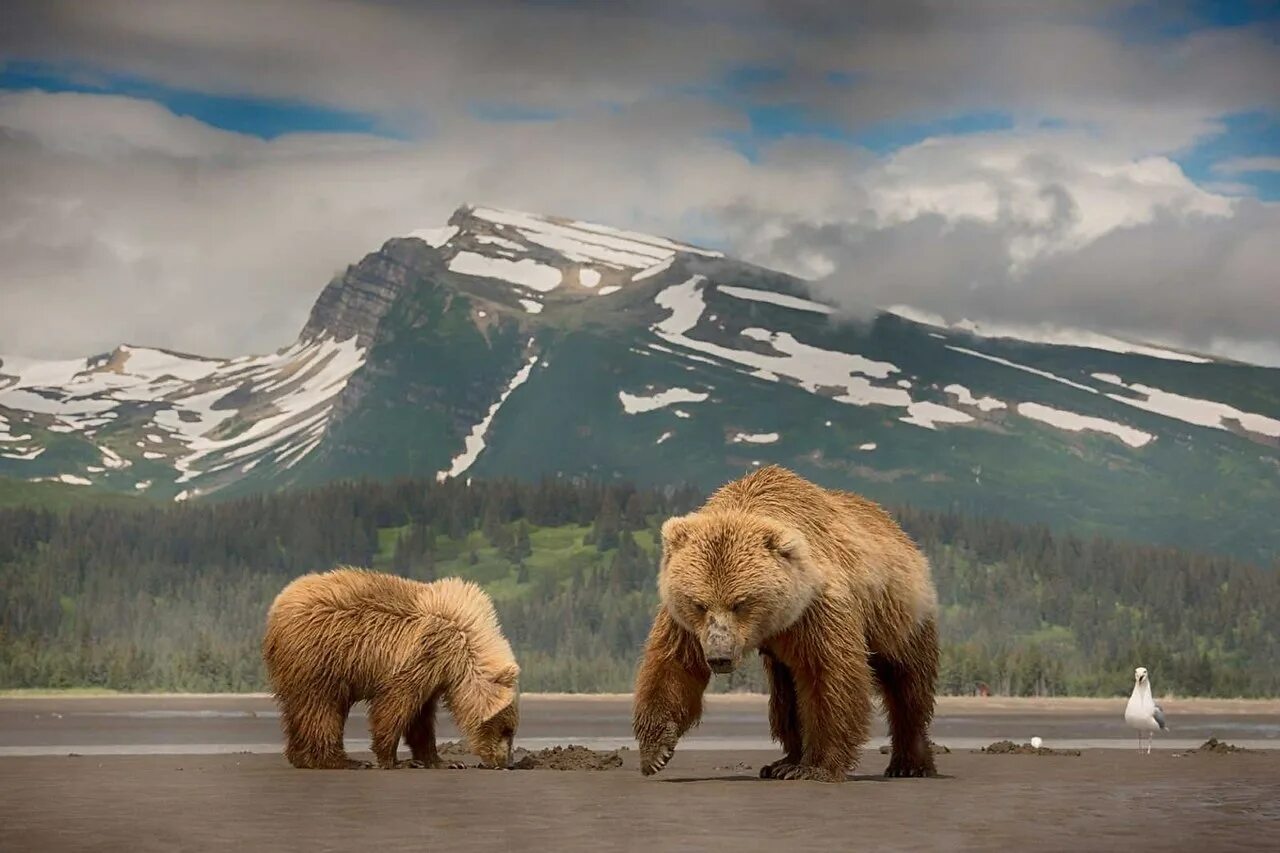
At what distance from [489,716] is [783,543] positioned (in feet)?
21.8

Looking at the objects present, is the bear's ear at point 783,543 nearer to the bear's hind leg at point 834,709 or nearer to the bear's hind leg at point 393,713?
the bear's hind leg at point 834,709

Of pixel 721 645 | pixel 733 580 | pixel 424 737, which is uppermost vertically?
pixel 733 580

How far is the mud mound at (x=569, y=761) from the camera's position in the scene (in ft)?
93.4

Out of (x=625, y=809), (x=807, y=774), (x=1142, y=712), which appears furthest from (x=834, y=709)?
(x=1142, y=712)

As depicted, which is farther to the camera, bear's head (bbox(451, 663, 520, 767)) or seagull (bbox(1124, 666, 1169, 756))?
seagull (bbox(1124, 666, 1169, 756))

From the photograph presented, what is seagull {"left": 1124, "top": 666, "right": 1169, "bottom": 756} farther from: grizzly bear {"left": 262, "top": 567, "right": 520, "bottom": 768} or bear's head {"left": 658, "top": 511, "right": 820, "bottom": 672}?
bear's head {"left": 658, "top": 511, "right": 820, "bottom": 672}

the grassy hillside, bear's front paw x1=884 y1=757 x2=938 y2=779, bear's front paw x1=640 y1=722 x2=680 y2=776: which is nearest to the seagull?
bear's front paw x1=884 y1=757 x2=938 y2=779

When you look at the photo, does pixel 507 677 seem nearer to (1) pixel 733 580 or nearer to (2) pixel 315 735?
(2) pixel 315 735

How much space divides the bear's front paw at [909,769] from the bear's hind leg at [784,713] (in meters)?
1.54

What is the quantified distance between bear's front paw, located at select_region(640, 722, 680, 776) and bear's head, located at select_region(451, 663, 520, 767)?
3854mm

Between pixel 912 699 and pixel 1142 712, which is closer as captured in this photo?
pixel 912 699

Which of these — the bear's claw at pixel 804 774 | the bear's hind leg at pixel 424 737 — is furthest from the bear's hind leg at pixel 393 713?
the bear's claw at pixel 804 774

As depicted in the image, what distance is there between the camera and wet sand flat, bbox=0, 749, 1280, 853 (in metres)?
18.4

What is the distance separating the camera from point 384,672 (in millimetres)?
28438
